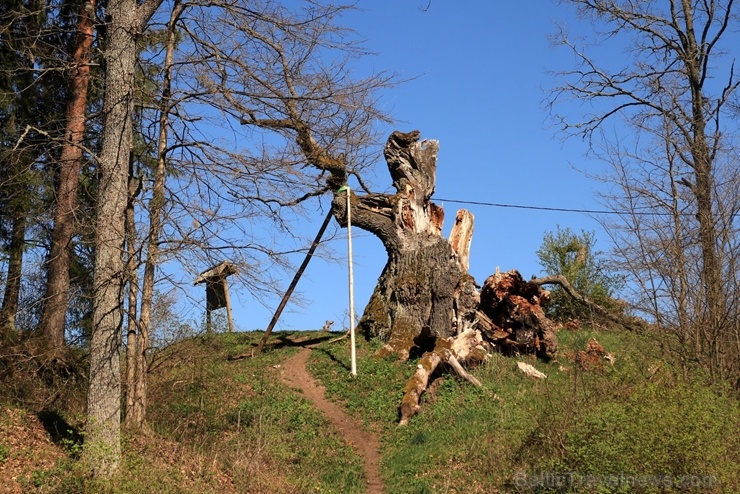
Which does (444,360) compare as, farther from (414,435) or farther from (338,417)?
(414,435)

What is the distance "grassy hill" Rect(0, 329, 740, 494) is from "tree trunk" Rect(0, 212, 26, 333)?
6.93 feet

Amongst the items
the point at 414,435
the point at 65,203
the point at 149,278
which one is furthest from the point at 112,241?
the point at 414,435

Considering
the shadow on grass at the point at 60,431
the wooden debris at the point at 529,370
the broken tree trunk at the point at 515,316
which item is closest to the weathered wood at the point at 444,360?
the broken tree trunk at the point at 515,316

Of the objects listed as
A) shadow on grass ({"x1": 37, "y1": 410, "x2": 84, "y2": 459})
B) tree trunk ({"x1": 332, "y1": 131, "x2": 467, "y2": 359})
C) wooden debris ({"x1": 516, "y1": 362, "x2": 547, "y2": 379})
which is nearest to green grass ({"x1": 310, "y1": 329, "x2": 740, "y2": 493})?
wooden debris ({"x1": 516, "y1": 362, "x2": 547, "y2": 379})

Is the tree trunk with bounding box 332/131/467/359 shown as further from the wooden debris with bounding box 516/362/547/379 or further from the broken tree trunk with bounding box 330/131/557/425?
the wooden debris with bounding box 516/362/547/379

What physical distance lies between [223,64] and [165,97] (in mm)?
1017

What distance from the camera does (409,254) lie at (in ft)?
68.6

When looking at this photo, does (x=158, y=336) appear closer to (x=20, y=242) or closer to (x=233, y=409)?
(x=233, y=409)

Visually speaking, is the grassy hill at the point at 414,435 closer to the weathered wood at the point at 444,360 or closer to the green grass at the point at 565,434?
the green grass at the point at 565,434

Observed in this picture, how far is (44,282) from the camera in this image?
16766 millimetres

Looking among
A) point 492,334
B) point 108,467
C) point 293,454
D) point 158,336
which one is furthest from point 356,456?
point 492,334

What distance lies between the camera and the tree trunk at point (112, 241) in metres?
10.7

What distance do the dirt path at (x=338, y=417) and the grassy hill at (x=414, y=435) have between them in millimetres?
199

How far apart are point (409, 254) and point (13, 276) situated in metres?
9.31
